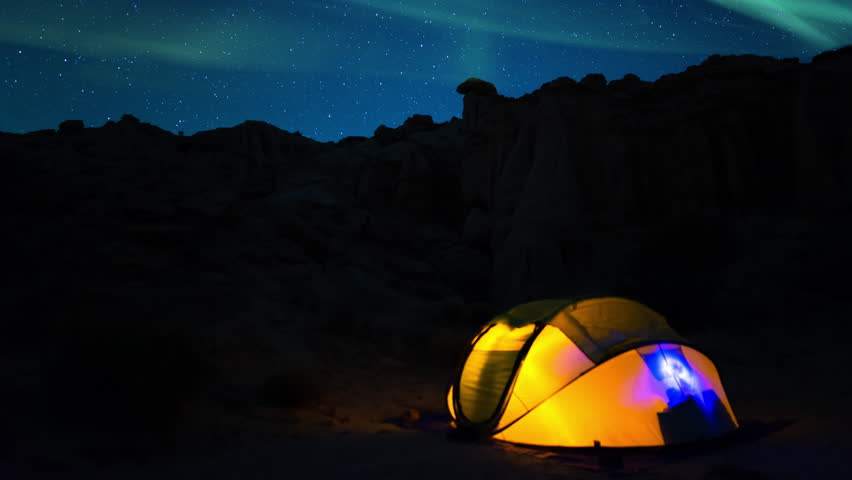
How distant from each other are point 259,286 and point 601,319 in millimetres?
12703

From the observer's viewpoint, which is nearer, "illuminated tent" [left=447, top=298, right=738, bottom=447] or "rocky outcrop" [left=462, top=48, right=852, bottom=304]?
"illuminated tent" [left=447, top=298, right=738, bottom=447]

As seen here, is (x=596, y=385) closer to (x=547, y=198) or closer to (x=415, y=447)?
(x=415, y=447)

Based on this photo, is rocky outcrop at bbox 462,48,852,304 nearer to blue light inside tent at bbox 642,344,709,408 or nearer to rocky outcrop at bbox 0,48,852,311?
rocky outcrop at bbox 0,48,852,311

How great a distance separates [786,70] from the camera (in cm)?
2766

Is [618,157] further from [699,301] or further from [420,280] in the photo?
[420,280]

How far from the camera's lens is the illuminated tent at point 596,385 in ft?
22.7

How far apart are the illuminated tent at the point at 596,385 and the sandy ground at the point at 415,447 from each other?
11.7 inches

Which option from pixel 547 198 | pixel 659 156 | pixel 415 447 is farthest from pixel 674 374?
pixel 659 156

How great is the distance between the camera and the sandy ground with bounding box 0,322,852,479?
5.86 metres

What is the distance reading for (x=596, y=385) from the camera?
279 inches

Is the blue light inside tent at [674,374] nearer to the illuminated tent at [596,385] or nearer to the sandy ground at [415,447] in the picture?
the illuminated tent at [596,385]

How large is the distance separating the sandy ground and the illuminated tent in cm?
30

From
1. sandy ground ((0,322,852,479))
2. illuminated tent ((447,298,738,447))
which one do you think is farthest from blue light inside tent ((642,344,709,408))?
sandy ground ((0,322,852,479))

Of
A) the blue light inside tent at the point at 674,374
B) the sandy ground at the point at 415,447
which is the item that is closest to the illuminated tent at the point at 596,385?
the blue light inside tent at the point at 674,374
